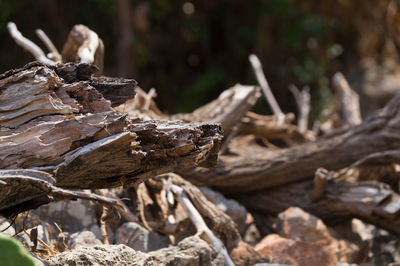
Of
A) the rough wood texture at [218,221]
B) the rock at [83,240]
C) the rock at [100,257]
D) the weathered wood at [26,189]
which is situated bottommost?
the rough wood texture at [218,221]

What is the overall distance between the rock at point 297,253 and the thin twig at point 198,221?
0.36m

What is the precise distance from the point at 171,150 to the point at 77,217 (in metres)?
1.03

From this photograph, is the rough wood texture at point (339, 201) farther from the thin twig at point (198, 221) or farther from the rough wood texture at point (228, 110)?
the thin twig at point (198, 221)

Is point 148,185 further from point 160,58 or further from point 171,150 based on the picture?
point 160,58

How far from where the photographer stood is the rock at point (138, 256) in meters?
1.82

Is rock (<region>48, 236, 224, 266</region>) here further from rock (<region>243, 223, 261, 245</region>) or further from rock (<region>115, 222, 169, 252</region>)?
rock (<region>243, 223, 261, 245</region>)

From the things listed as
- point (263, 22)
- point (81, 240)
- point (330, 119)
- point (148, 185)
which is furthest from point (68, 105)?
point (263, 22)

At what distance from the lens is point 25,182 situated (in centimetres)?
173

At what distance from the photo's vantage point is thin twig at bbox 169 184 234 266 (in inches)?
101

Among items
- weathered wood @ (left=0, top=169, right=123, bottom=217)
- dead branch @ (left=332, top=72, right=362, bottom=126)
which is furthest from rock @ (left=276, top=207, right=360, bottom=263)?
dead branch @ (left=332, top=72, right=362, bottom=126)

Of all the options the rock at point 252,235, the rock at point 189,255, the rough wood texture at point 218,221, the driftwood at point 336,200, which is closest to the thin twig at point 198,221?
the rough wood texture at point 218,221

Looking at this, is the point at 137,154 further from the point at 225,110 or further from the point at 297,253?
the point at 225,110

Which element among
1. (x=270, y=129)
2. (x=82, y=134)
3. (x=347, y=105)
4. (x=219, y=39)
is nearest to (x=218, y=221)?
(x=82, y=134)

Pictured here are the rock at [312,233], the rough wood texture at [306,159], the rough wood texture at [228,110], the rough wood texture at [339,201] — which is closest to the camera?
the rock at [312,233]
